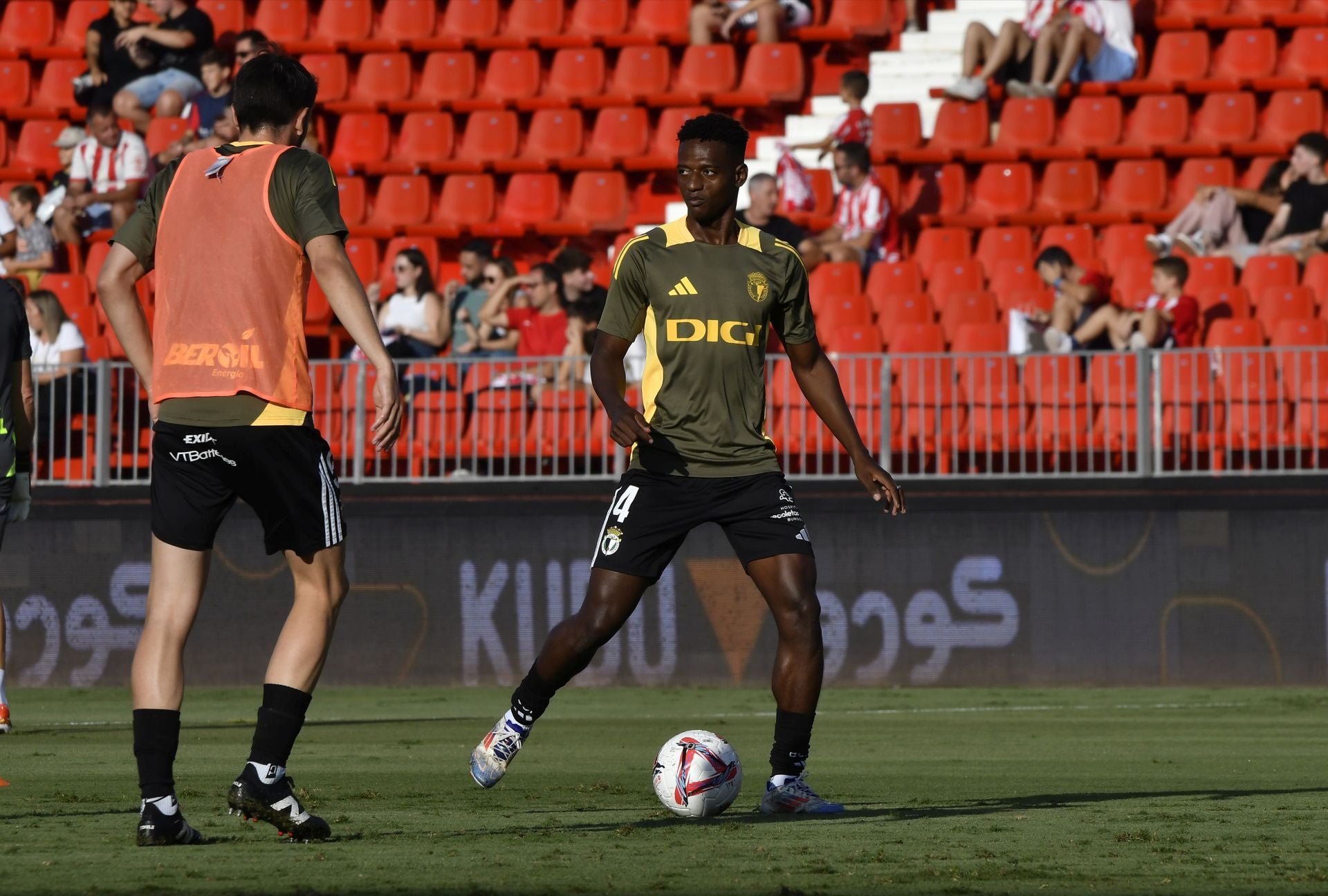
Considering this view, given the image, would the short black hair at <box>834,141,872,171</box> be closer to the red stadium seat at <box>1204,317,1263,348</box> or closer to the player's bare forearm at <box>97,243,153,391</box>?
the red stadium seat at <box>1204,317,1263,348</box>

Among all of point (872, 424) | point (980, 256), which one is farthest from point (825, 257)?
point (872, 424)

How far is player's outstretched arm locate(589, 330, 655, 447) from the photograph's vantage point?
260 inches

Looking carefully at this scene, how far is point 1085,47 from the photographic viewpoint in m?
19.0

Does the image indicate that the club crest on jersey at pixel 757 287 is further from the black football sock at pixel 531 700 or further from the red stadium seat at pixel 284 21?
the red stadium seat at pixel 284 21

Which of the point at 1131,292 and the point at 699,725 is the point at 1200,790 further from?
the point at 1131,292

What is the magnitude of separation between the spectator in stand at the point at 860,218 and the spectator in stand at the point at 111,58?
26.6 ft

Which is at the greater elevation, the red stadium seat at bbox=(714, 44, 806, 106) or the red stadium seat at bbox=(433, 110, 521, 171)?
the red stadium seat at bbox=(714, 44, 806, 106)

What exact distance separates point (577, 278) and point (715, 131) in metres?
9.31

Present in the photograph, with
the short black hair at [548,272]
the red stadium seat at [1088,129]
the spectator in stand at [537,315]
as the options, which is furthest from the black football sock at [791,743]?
the red stadium seat at [1088,129]

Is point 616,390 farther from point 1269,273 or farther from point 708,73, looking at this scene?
point 708,73

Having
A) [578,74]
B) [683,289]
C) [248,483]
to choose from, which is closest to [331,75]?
[578,74]

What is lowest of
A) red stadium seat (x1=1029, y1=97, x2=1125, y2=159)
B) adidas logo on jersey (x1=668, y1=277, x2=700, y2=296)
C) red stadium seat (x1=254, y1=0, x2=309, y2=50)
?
adidas logo on jersey (x1=668, y1=277, x2=700, y2=296)

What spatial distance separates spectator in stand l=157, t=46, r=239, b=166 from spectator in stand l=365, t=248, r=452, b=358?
358 centimetres

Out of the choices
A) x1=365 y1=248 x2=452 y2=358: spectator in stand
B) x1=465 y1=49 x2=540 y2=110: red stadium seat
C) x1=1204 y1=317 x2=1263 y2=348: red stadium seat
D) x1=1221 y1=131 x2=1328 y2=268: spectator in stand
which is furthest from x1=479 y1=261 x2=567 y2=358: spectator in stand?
x1=1221 y1=131 x2=1328 y2=268: spectator in stand
